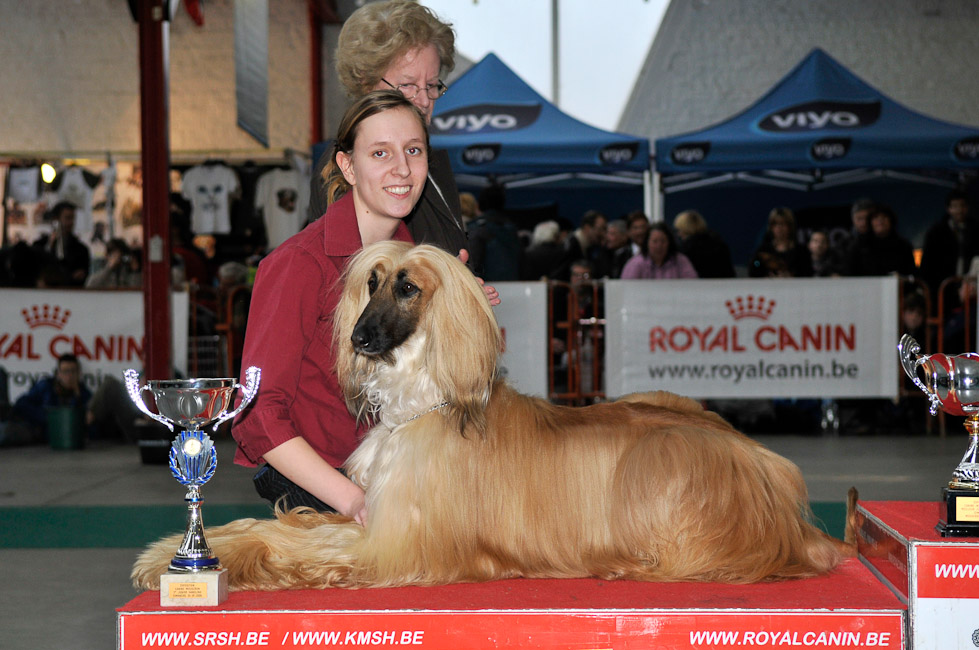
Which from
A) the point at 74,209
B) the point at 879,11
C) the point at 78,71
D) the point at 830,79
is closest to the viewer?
the point at 830,79

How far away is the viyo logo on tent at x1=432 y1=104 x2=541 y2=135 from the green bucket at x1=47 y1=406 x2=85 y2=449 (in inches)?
126

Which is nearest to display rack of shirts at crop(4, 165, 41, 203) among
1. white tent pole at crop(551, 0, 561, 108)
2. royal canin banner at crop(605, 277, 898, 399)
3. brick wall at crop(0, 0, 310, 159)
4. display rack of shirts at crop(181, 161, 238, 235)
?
brick wall at crop(0, 0, 310, 159)

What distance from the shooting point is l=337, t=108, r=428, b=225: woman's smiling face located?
1.88 metres

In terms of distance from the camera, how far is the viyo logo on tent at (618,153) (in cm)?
741

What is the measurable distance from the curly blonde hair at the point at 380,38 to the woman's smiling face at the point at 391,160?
397 millimetres

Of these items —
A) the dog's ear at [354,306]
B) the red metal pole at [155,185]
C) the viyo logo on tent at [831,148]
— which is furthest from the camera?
the viyo logo on tent at [831,148]

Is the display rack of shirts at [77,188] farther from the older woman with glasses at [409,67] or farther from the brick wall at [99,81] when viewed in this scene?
the older woman with glasses at [409,67]

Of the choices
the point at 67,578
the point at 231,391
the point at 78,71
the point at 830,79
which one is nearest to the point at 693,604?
the point at 231,391

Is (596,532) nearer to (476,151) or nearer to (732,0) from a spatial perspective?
(476,151)

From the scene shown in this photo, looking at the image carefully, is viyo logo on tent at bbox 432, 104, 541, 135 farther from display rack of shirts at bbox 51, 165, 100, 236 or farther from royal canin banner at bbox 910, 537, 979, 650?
royal canin banner at bbox 910, 537, 979, 650

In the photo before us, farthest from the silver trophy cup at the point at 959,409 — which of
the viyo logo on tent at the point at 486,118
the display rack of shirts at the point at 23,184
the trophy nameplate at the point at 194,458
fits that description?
the display rack of shirts at the point at 23,184

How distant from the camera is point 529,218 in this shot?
33.1ft

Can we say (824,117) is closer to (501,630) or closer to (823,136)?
(823,136)

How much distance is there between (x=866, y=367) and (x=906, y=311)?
18.7 inches
